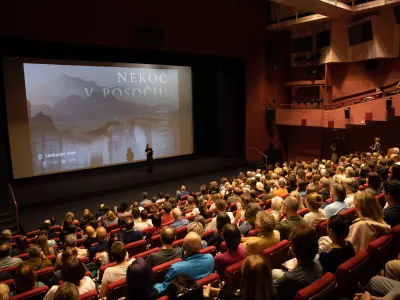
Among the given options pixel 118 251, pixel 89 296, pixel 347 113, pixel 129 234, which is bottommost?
pixel 129 234

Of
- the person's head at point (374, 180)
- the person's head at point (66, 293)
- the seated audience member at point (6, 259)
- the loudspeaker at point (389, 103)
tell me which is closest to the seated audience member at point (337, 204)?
the person's head at point (374, 180)

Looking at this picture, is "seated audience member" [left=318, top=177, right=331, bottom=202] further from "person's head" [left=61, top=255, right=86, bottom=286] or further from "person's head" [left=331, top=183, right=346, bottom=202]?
"person's head" [left=61, top=255, right=86, bottom=286]

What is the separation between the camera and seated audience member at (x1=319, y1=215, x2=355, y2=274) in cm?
261

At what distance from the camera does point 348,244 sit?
2.75 m

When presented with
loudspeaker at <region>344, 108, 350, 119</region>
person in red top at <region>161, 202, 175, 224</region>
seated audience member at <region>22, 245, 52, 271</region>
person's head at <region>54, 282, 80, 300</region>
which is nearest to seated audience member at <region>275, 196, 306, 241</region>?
person's head at <region>54, 282, 80, 300</region>

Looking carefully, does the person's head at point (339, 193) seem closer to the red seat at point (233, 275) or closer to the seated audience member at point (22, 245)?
the red seat at point (233, 275)

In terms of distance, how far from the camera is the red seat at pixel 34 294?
2.90 meters

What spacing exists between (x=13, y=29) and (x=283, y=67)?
11.1 m

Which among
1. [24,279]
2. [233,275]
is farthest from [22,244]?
[233,275]

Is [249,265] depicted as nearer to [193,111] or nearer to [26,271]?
[26,271]

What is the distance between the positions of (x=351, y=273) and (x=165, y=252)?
165 cm

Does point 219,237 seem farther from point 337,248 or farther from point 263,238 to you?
point 337,248

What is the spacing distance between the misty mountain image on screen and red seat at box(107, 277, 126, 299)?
8.67m

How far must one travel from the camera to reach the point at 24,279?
3027 mm
